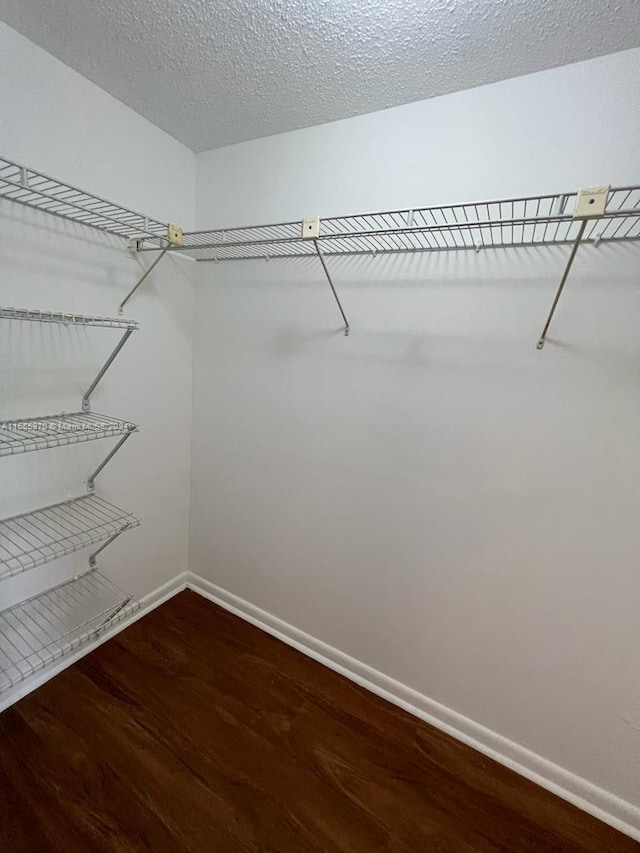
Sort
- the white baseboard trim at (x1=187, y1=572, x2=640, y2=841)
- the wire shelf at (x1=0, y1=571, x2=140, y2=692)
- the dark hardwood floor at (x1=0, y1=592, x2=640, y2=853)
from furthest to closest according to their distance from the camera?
1. the wire shelf at (x1=0, y1=571, x2=140, y2=692)
2. the white baseboard trim at (x1=187, y1=572, x2=640, y2=841)
3. the dark hardwood floor at (x1=0, y1=592, x2=640, y2=853)

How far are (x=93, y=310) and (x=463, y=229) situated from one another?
144cm

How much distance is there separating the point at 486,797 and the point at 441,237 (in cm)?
196

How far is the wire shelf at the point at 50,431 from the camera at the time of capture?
1.16 m

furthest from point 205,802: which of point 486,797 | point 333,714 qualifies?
point 486,797

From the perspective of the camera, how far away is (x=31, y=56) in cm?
119

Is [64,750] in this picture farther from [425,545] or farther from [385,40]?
[385,40]

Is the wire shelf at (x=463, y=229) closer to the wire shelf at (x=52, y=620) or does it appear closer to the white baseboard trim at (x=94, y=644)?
the wire shelf at (x=52, y=620)

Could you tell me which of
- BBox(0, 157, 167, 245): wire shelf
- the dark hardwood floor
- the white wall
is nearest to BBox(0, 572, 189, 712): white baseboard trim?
the dark hardwood floor

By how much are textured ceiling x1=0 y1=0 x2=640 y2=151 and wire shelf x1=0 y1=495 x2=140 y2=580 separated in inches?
62.0

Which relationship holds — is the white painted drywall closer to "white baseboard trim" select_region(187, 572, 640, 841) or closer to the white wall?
the white wall

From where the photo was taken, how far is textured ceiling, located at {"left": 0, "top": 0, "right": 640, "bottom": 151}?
97 centimetres

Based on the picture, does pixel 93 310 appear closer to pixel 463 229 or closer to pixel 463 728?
pixel 463 229

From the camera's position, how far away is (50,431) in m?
1.27

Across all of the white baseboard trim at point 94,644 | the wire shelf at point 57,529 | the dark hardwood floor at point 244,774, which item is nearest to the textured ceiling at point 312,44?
the wire shelf at point 57,529
